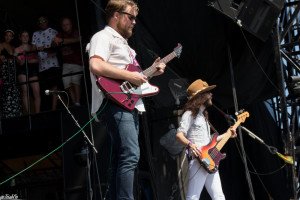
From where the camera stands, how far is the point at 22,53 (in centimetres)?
820

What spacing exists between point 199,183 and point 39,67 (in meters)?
3.34

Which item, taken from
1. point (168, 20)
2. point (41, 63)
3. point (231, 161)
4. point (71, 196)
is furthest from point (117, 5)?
point (231, 161)

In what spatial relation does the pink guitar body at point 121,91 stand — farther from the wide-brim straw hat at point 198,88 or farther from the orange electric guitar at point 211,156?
the wide-brim straw hat at point 198,88

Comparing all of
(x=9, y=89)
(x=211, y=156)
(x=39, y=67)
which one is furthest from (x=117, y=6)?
(x=9, y=89)

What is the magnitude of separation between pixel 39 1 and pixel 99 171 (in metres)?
3.57

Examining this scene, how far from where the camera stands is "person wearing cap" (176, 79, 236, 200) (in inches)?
231

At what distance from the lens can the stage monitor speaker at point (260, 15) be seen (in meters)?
6.88

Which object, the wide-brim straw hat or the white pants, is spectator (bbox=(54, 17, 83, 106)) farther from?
the white pants

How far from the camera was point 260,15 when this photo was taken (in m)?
6.96

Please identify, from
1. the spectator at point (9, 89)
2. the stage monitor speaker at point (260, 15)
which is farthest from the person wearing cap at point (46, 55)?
the stage monitor speaker at point (260, 15)

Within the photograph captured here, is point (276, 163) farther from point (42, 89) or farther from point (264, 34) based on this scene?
point (42, 89)

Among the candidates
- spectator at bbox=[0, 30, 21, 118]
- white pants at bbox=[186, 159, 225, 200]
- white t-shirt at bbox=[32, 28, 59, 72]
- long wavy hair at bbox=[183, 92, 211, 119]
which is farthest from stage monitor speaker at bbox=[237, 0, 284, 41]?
spectator at bbox=[0, 30, 21, 118]

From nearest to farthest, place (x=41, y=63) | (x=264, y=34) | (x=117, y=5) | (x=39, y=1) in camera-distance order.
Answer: (x=117, y=5), (x=264, y=34), (x=41, y=63), (x=39, y=1)

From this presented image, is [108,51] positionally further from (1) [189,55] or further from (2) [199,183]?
(1) [189,55]
